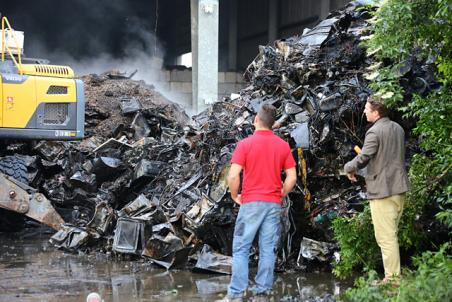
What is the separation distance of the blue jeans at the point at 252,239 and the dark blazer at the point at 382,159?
791 mm

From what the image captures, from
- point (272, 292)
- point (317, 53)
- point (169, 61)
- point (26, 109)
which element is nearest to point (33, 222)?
point (26, 109)

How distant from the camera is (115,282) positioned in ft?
22.5

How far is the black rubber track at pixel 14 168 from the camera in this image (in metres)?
10.3

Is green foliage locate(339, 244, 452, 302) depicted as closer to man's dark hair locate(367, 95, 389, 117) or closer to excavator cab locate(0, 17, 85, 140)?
man's dark hair locate(367, 95, 389, 117)

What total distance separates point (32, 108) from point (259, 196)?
515 centimetres

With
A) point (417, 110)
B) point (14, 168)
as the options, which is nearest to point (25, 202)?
point (14, 168)

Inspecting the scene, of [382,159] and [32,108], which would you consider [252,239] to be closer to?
[382,159]

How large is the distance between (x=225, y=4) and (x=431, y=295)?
26768 millimetres

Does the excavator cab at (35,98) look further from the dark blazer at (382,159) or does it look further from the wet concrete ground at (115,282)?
the dark blazer at (382,159)

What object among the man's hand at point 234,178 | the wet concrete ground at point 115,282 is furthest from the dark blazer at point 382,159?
the wet concrete ground at point 115,282

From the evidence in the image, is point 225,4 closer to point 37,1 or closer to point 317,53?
point 37,1

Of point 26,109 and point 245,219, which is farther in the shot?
point 26,109

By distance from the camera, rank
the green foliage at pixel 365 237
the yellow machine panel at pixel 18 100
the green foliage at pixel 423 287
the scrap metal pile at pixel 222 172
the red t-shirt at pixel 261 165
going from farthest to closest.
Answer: the yellow machine panel at pixel 18 100
the scrap metal pile at pixel 222 172
the green foliage at pixel 365 237
the red t-shirt at pixel 261 165
the green foliage at pixel 423 287

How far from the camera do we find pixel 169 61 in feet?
107
